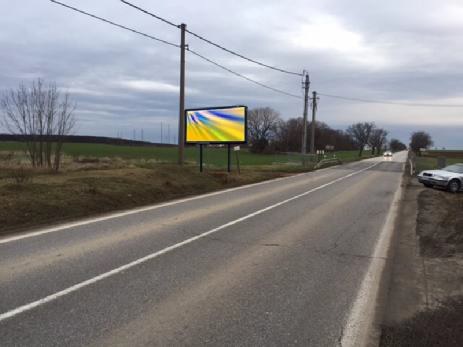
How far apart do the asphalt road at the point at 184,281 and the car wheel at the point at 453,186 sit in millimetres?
12147

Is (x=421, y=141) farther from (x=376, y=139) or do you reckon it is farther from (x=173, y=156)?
(x=173, y=156)

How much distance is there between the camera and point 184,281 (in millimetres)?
5523

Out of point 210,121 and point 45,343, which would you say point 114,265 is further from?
point 210,121

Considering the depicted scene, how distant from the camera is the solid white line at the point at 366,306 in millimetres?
4094

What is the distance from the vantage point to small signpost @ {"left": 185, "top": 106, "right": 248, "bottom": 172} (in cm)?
2412

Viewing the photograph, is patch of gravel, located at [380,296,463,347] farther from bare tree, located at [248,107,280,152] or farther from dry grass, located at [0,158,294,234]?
bare tree, located at [248,107,280,152]

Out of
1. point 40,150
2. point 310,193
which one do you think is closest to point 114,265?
point 310,193

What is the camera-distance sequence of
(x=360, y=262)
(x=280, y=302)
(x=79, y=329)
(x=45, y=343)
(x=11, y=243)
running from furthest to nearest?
(x=11, y=243) → (x=360, y=262) → (x=280, y=302) → (x=79, y=329) → (x=45, y=343)

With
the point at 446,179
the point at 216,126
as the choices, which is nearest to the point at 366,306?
the point at 446,179

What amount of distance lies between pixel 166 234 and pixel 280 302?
4.03 m

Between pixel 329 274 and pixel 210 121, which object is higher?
pixel 210 121

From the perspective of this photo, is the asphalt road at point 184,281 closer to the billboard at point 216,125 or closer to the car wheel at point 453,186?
the car wheel at point 453,186

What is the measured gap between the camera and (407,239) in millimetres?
8891

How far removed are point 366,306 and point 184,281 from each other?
7.56 ft
